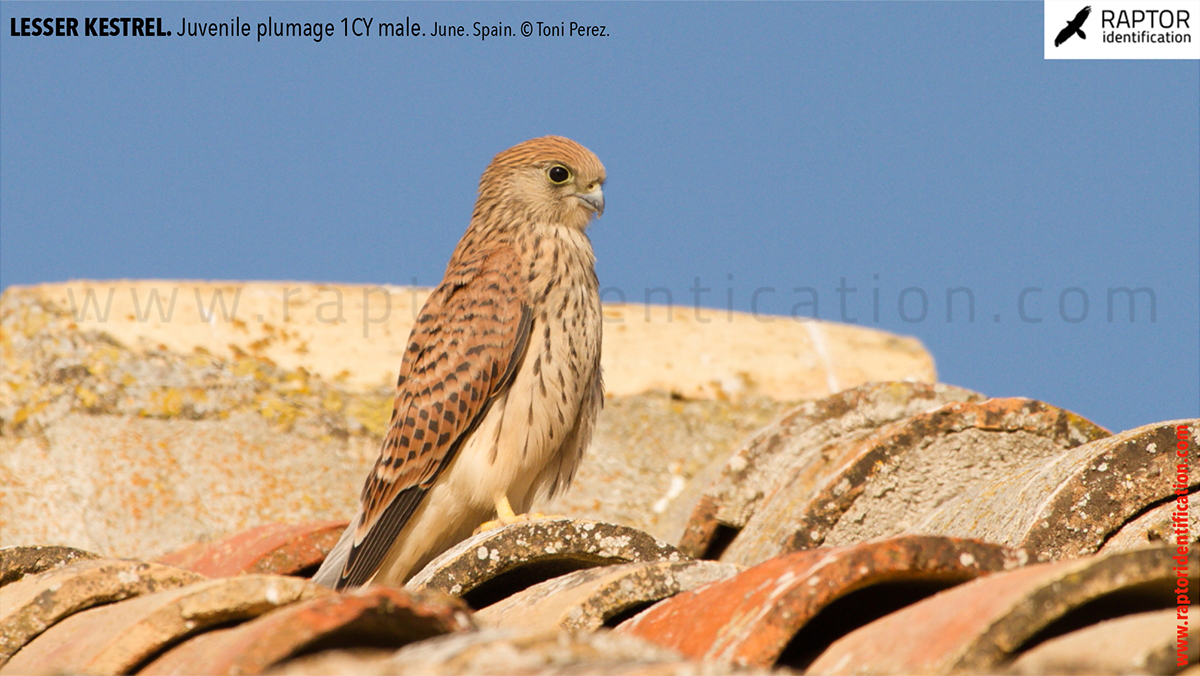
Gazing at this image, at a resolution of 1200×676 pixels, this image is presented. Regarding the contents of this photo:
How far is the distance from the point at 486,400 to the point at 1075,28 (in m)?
4.94

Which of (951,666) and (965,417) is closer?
(951,666)

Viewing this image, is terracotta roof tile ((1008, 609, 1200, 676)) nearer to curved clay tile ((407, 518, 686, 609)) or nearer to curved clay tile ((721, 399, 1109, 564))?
curved clay tile ((407, 518, 686, 609))

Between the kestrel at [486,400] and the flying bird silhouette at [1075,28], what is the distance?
4.12 m

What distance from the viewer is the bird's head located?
5.16 m

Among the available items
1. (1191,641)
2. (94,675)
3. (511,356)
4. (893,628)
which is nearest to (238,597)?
(94,675)

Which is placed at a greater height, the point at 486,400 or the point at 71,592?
the point at 486,400

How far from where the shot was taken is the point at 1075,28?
7398 mm

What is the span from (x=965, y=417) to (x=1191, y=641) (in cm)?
246

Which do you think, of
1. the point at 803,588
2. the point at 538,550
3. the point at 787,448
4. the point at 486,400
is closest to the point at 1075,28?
the point at 787,448

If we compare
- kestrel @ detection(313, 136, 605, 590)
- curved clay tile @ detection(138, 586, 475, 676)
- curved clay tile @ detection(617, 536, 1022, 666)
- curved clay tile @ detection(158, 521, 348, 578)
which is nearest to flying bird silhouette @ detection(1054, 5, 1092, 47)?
kestrel @ detection(313, 136, 605, 590)

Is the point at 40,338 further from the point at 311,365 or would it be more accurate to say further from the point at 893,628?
the point at 893,628

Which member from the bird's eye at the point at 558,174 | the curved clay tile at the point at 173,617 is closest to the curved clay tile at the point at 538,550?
the curved clay tile at the point at 173,617

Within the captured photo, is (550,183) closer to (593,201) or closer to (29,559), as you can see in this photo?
(593,201)

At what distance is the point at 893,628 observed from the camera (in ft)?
6.48
